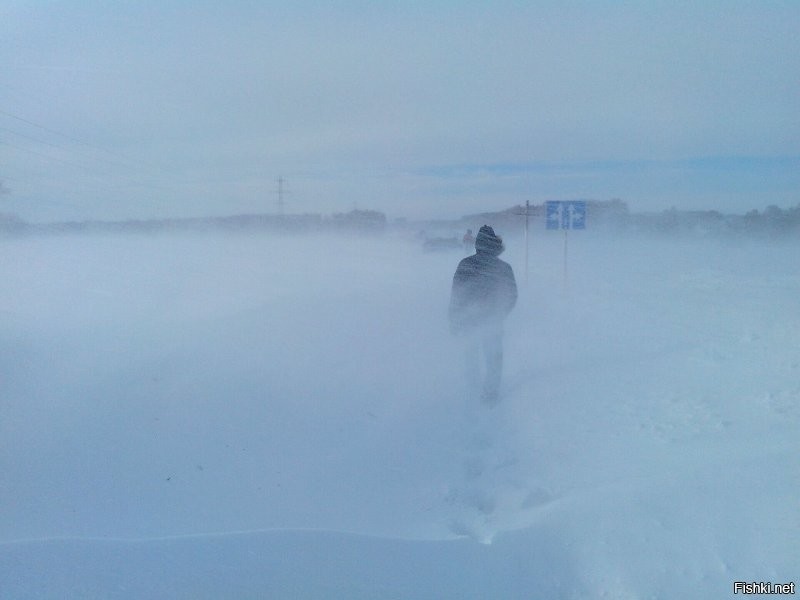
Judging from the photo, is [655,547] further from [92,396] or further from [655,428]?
[92,396]

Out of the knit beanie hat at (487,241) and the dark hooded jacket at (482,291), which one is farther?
the dark hooded jacket at (482,291)

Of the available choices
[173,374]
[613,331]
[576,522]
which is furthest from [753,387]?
[173,374]

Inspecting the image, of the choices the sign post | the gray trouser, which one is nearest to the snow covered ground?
the gray trouser

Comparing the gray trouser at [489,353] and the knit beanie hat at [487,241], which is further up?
the knit beanie hat at [487,241]

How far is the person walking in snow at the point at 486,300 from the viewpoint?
27.0 ft

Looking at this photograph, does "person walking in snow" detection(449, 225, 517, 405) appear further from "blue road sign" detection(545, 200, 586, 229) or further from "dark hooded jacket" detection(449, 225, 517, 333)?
"blue road sign" detection(545, 200, 586, 229)

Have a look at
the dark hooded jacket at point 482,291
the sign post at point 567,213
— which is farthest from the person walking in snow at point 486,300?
the sign post at point 567,213

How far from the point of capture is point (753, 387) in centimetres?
862

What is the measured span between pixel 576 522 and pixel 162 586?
8.29 ft

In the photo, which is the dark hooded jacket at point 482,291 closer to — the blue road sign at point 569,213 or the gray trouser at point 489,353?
the gray trouser at point 489,353

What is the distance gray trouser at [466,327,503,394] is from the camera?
329 inches

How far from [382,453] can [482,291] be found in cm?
227

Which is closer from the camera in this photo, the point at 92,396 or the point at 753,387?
the point at 92,396

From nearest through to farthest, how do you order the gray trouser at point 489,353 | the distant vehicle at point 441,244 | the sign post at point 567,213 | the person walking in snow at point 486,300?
the person walking in snow at point 486,300, the gray trouser at point 489,353, the sign post at point 567,213, the distant vehicle at point 441,244
